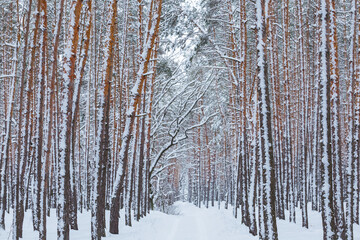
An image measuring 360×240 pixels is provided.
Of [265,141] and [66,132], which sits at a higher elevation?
[66,132]

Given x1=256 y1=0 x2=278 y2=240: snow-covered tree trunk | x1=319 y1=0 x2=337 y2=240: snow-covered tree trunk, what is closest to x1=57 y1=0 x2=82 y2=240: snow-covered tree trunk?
x1=256 y1=0 x2=278 y2=240: snow-covered tree trunk

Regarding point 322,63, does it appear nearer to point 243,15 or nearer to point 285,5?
point 243,15

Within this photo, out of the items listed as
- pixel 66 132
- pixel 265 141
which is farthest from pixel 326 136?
pixel 66 132

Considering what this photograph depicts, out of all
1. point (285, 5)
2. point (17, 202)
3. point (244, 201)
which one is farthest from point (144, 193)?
point (285, 5)

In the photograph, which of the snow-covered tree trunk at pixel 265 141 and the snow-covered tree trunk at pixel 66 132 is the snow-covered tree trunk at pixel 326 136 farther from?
the snow-covered tree trunk at pixel 66 132

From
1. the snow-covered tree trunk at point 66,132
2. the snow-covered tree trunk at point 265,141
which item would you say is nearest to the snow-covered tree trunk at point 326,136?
the snow-covered tree trunk at point 265,141

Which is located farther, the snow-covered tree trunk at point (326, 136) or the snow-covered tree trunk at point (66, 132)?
the snow-covered tree trunk at point (326, 136)

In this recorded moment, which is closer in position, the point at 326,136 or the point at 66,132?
the point at 66,132

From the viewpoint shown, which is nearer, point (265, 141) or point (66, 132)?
point (66, 132)

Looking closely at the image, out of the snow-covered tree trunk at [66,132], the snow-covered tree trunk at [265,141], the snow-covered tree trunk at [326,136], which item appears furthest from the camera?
the snow-covered tree trunk at [265,141]

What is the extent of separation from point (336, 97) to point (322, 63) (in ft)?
4.23

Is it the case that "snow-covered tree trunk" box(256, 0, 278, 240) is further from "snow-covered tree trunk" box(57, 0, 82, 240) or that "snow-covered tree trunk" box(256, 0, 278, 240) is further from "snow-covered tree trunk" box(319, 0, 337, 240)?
"snow-covered tree trunk" box(57, 0, 82, 240)

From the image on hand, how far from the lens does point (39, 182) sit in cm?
954

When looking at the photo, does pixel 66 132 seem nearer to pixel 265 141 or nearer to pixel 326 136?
pixel 265 141
